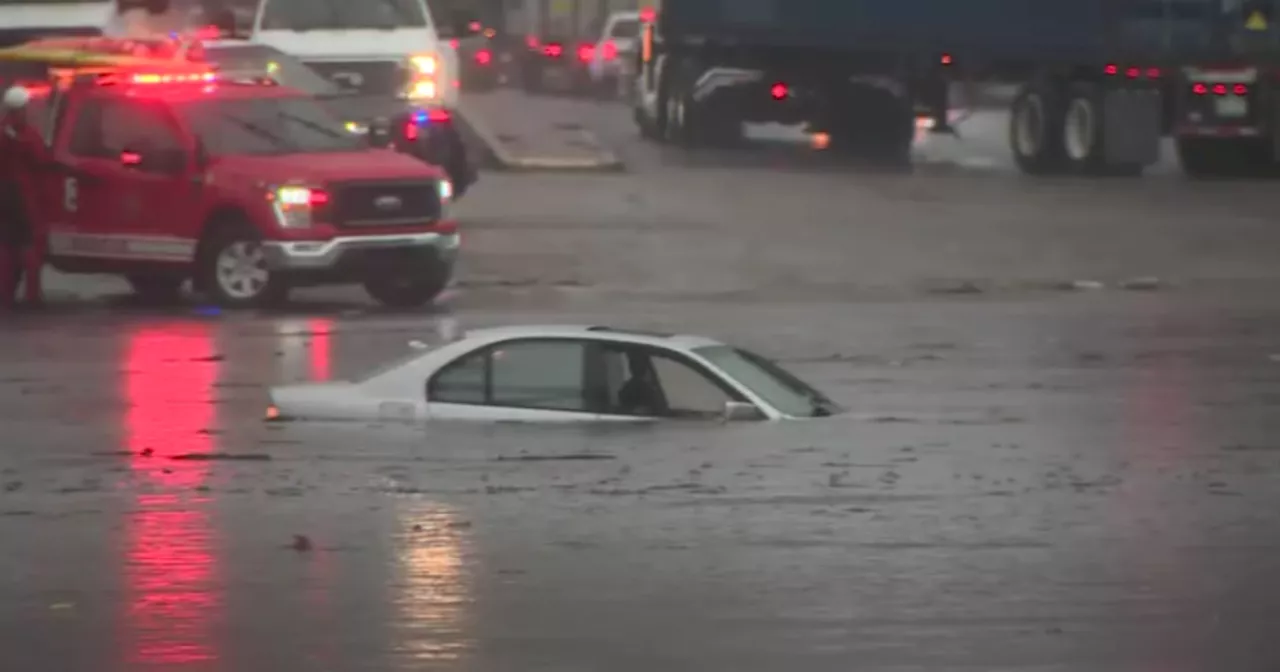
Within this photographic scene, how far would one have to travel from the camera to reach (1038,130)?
37.9 meters

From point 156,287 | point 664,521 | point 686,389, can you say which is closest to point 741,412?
point 686,389

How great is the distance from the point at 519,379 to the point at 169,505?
2.59 m

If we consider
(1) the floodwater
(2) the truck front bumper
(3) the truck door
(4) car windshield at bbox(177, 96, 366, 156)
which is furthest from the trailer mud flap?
(3) the truck door

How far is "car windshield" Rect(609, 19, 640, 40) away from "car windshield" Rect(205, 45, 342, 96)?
25619mm

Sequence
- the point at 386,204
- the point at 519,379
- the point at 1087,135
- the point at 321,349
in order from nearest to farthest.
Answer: the point at 519,379, the point at 321,349, the point at 386,204, the point at 1087,135

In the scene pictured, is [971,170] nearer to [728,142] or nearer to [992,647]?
[728,142]

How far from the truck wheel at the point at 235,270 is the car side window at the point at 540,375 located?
7.74 meters

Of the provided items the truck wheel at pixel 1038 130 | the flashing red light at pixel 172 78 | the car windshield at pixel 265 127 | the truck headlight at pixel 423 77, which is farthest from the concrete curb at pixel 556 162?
the car windshield at pixel 265 127

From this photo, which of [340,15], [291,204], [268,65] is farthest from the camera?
[340,15]

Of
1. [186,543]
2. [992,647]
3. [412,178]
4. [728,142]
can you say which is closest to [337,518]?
[186,543]

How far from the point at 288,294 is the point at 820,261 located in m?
5.78

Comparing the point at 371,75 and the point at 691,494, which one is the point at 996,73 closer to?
the point at 371,75

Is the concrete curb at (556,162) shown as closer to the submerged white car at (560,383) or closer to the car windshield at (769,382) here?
the car windshield at (769,382)

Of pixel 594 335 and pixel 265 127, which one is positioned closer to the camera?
pixel 594 335
